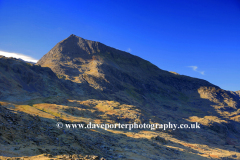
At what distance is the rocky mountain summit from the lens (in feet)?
39.1

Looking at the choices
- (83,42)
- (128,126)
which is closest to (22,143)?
(128,126)

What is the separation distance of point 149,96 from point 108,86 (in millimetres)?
22702

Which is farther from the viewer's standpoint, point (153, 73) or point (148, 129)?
point (153, 73)

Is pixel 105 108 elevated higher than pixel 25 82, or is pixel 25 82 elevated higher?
pixel 25 82

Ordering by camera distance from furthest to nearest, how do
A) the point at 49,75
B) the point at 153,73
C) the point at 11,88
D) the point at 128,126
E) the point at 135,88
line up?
the point at 153,73
the point at 135,88
the point at 49,75
the point at 11,88
the point at 128,126

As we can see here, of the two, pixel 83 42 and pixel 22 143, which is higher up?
pixel 83 42

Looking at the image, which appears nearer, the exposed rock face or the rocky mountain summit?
the rocky mountain summit

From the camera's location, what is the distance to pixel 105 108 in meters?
37.9

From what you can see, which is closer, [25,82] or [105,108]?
[105,108]

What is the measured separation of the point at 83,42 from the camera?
8969 cm

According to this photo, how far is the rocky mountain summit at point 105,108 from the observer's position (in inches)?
469

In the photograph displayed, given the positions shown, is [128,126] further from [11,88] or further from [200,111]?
[200,111]

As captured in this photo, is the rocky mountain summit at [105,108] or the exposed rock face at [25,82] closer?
the rocky mountain summit at [105,108]

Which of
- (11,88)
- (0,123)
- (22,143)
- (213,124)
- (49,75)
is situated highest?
(49,75)
